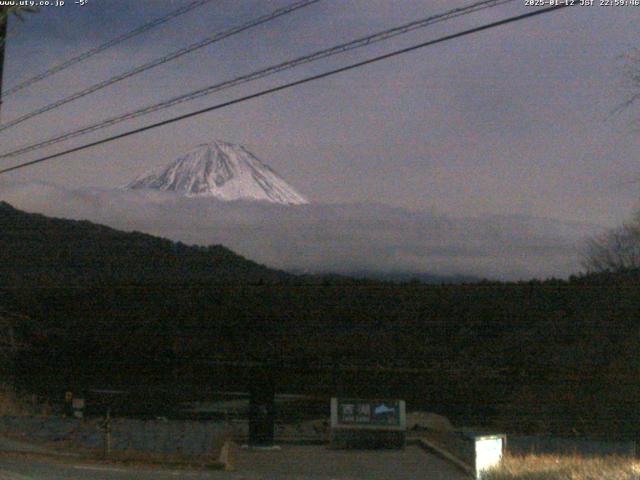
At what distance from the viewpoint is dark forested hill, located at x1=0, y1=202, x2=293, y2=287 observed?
45300 mm

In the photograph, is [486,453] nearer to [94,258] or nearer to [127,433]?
[127,433]

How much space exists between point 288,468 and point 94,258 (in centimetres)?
3049

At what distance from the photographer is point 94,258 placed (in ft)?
164

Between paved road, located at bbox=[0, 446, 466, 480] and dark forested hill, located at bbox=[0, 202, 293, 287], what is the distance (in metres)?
17.5

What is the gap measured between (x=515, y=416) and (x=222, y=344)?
51.2ft

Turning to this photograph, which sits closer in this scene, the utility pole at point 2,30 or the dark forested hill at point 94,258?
the utility pole at point 2,30

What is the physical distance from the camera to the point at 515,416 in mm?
33562

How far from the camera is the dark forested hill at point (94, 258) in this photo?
45.3m

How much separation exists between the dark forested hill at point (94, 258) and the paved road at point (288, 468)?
17474 millimetres

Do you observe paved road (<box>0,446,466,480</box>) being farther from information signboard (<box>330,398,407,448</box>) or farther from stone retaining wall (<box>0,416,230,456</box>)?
stone retaining wall (<box>0,416,230,456</box>)

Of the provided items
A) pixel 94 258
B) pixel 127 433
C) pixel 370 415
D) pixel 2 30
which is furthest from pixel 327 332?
pixel 2 30

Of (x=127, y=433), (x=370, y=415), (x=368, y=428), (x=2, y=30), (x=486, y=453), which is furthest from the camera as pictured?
(x=370, y=415)

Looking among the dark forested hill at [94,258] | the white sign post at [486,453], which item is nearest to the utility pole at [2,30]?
the white sign post at [486,453]

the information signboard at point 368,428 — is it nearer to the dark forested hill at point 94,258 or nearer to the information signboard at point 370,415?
the information signboard at point 370,415
